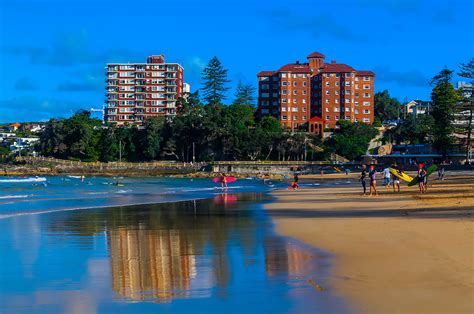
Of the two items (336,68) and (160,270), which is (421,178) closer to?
(160,270)

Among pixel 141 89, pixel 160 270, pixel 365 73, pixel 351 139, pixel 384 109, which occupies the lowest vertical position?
pixel 160 270

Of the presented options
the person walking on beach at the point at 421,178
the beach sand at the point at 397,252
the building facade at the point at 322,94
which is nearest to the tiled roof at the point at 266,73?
the building facade at the point at 322,94

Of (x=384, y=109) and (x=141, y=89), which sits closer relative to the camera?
(x=384, y=109)

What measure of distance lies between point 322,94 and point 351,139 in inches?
535

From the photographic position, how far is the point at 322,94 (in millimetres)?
103625

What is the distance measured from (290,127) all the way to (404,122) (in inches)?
794

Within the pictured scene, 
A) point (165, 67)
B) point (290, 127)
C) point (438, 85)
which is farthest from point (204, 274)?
point (165, 67)

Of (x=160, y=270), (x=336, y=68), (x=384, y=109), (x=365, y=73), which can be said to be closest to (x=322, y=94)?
(x=336, y=68)

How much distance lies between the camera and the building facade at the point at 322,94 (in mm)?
103125

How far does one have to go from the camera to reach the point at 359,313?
7.09m

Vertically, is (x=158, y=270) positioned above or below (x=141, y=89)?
below

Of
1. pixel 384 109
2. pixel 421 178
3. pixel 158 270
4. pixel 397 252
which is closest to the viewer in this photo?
pixel 158 270

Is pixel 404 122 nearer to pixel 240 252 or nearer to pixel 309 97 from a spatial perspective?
pixel 309 97

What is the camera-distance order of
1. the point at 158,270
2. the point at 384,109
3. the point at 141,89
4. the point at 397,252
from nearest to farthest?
the point at 158,270 < the point at 397,252 < the point at 384,109 < the point at 141,89
